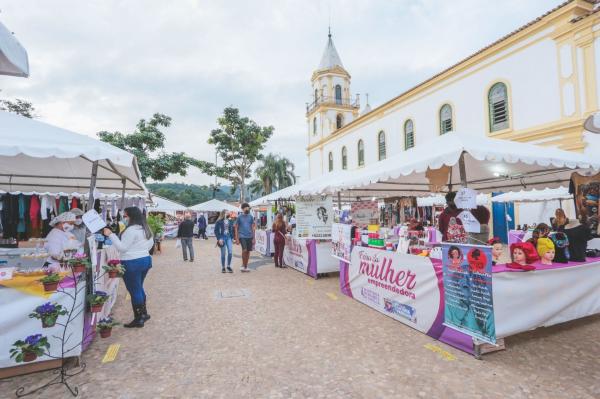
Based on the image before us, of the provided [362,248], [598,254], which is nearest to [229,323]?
[362,248]

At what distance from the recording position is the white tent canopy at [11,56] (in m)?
2.33

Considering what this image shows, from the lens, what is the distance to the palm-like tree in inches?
1550

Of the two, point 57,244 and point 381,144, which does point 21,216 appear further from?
point 381,144

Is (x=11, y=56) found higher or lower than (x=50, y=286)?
higher

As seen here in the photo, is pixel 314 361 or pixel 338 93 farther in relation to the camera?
pixel 338 93

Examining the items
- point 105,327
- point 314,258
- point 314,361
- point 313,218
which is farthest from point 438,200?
point 105,327

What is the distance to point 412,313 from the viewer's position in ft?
14.6

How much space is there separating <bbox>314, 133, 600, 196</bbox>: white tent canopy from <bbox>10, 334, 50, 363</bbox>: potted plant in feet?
15.1

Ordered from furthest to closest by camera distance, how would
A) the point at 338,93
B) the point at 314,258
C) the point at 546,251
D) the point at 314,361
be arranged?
the point at 338,93 < the point at 314,258 < the point at 546,251 < the point at 314,361

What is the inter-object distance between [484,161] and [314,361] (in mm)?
→ 4749

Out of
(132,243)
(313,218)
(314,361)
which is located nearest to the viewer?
(314,361)

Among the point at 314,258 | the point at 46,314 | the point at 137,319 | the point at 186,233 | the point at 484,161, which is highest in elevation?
the point at 484,161

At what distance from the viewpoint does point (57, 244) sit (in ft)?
14.6

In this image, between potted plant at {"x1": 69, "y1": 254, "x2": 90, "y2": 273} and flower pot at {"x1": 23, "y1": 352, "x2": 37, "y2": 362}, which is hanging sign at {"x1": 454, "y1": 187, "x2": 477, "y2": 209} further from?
flower pot at {"x1": 23, "y1": 352, "x2": 37, "y2": 362}
